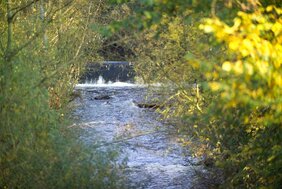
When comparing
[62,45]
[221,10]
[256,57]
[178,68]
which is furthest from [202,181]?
[256,57]

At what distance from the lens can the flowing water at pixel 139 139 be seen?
356 inches

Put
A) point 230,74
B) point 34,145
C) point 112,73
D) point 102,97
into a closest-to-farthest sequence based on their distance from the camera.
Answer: point 230,74
point 34,145
point 102,97
point 112,73

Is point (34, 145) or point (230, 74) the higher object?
point (230, 74)

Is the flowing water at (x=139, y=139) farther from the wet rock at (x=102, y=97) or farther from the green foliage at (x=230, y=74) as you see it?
the green foliage at (x=230, y=74)

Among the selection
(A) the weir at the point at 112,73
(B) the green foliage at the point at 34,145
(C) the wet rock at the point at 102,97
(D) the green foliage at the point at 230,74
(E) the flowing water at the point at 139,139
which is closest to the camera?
(D) the green foliage at the point at 230,74

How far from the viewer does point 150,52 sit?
11367mm

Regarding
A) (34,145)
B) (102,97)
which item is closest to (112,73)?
(102,97)

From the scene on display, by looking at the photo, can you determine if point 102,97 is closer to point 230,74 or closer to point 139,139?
point 139,139

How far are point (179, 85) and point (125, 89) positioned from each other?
1493cm

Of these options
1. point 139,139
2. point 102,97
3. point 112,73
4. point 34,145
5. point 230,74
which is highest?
point 230,74

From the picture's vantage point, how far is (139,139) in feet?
41.4

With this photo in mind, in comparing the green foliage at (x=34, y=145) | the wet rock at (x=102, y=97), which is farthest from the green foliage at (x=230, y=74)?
the wet rock at (x=102, y=97)

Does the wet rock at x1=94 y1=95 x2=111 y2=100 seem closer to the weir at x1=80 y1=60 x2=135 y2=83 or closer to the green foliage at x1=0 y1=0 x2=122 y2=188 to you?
the weir at x1=80 y1=60 x2=135 y2=83

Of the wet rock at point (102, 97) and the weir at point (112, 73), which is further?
the weir at point (112, 73)
